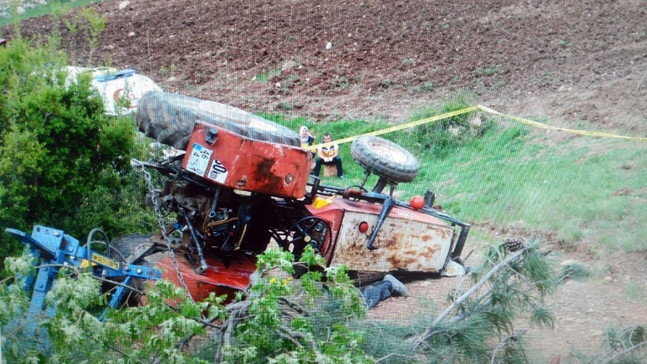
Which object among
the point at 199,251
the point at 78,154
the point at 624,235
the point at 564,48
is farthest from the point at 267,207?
the point at 564,48

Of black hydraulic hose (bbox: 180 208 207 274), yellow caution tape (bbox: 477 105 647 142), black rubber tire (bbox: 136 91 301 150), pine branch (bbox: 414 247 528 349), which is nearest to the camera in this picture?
pine branch (bbox: 414 247 528 349)

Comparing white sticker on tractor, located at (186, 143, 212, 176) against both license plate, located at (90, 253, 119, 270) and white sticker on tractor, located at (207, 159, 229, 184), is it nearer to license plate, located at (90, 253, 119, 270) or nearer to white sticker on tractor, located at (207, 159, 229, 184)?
white sticker on tractor, located at (207, 159, 229, 184)

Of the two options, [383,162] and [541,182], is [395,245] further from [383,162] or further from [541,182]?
[541,182]

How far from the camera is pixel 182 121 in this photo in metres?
6.08

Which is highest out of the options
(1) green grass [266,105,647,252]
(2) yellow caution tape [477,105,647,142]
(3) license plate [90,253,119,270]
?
(2) yellow caution tape [477,105,647,142]

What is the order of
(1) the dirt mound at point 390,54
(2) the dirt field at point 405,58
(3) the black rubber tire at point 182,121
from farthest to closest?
(1) the dirt mound at point 390,54, (2) the dirt field at point 405,58, (3) the black rubber tire at point 182,121

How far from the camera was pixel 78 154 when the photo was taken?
7.52 m

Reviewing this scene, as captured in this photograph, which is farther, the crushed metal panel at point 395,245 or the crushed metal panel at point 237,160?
the crushed metal panel at point 395,245

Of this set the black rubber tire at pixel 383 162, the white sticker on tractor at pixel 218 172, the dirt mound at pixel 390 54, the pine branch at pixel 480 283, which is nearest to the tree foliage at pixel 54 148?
the white sticker on tractor at pixel 218 172

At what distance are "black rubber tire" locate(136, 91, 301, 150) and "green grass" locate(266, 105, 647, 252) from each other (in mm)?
2937

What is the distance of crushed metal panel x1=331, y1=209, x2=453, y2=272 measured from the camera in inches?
268

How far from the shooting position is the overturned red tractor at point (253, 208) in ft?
19.7

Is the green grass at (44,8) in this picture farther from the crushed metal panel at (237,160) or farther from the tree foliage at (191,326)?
the tree foliage at (191,326)

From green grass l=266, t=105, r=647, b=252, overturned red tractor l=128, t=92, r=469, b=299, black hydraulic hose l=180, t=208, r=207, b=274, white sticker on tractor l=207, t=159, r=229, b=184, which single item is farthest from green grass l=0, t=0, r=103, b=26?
white sticker on tractor l=207, t=159, r=229, b=184
